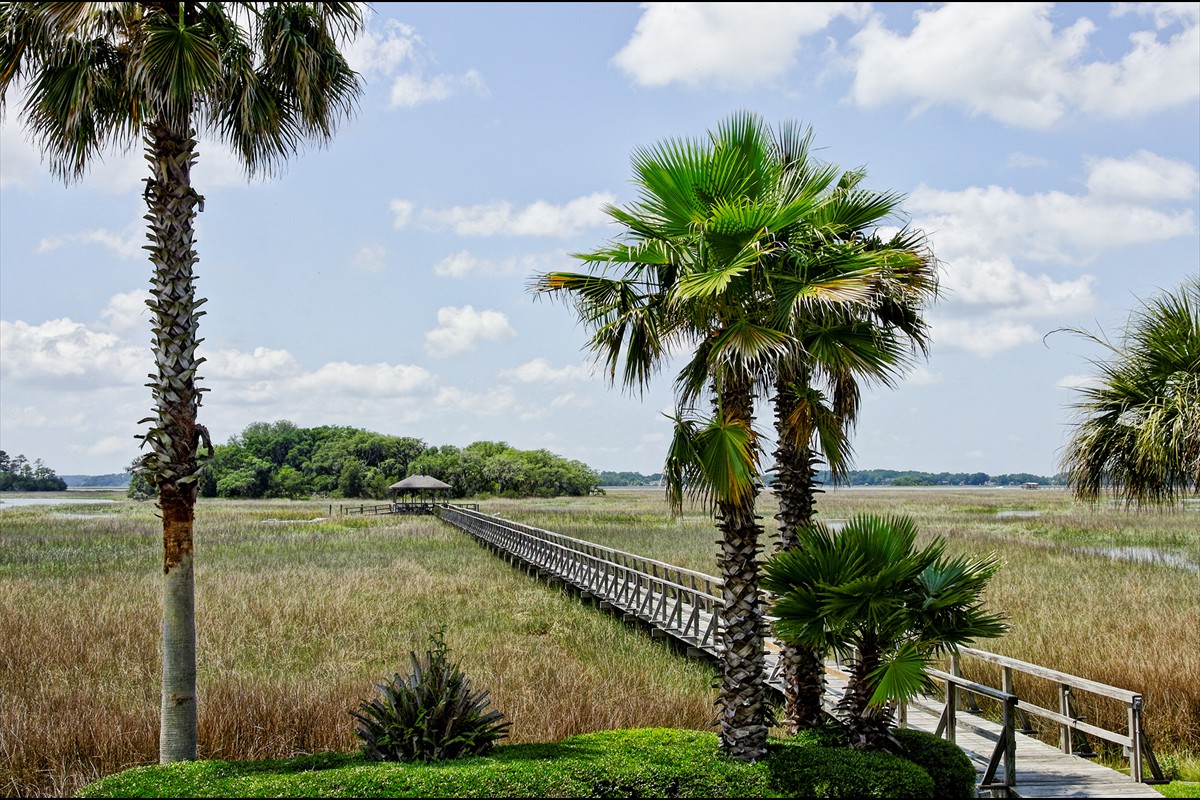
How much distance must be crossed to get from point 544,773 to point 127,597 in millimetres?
16517

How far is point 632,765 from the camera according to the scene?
6.51m

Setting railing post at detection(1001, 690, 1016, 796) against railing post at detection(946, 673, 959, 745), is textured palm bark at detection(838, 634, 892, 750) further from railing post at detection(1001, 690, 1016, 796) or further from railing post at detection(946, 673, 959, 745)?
railing post at detection(946, 673, 959, 745)

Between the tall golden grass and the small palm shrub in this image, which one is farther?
the tall golden grass

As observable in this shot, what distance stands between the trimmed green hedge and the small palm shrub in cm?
23

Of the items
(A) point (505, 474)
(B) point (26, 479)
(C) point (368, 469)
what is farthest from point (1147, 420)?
(B) point (26, 479)

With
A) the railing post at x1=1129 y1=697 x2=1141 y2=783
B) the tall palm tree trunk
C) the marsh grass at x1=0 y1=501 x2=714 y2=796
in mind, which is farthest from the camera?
the marsh grass at x1=0 y1=501 x2=714 y2=796

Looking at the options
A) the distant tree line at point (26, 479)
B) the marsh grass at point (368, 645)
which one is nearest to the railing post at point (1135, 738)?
the marsh grass at point (368, 645)

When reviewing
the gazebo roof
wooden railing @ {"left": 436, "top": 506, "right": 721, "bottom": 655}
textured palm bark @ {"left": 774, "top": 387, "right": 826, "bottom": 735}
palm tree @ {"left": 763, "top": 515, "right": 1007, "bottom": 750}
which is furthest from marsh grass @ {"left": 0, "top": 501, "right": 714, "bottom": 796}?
the gazebo roof

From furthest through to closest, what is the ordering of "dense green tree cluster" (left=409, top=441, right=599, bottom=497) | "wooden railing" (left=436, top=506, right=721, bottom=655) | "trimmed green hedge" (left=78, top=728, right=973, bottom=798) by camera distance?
"dense green tree cluster" (left=409, top=441, right=599, bottom=497), "wooden railing" (left=436, top=506, right=721, bottom=655), "trimmed green hedge" (left=78, top=728, right=973, bottom=798)

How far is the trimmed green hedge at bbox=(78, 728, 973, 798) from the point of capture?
5988mm

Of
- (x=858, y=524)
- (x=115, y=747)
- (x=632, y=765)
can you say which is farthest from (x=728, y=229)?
(x=115, y=747)

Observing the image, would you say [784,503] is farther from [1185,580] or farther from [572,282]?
[1185,580]

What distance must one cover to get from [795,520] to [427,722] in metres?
3.79

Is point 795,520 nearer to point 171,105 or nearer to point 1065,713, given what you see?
Answer: point 1065,713
